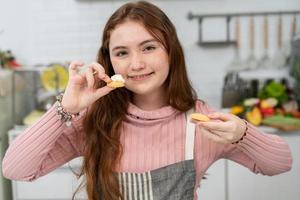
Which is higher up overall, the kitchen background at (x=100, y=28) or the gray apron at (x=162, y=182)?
the kitchen background at (x=100, y=28)

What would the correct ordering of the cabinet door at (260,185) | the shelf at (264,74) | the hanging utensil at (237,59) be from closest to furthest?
the cabinet door at (260,185)
the shelf at (264,74)
the hanging utensil at (237,59)

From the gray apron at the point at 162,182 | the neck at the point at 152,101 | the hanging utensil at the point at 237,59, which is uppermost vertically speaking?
the hanging utensil at the point at 237,59

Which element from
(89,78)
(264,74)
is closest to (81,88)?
(89,78)

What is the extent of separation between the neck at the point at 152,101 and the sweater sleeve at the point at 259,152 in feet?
0.42

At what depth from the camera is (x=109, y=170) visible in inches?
39.1

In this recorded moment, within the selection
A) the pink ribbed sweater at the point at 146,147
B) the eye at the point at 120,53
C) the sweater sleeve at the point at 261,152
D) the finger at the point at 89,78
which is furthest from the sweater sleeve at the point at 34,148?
the sweater sleeve at the point at 261,152

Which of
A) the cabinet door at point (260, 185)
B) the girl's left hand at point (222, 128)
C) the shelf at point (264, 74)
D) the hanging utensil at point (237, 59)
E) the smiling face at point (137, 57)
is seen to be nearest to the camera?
the girl's left hand at point (222, 128)

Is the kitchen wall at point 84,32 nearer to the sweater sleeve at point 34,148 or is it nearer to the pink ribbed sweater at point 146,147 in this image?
the pink ribbed sweater at point 146,147

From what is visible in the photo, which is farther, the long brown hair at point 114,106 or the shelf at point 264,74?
the shelf at point 264,74

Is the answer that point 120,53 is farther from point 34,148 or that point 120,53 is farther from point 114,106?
→ point 34,148

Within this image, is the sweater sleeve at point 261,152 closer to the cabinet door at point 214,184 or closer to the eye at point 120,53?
the eye at point 120,53

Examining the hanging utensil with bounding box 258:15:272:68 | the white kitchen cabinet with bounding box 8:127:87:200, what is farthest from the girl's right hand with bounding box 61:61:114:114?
the hanging utensil with bounding box 258:15:272:68

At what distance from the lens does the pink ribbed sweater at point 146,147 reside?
94cm

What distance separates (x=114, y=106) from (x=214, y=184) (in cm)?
102
